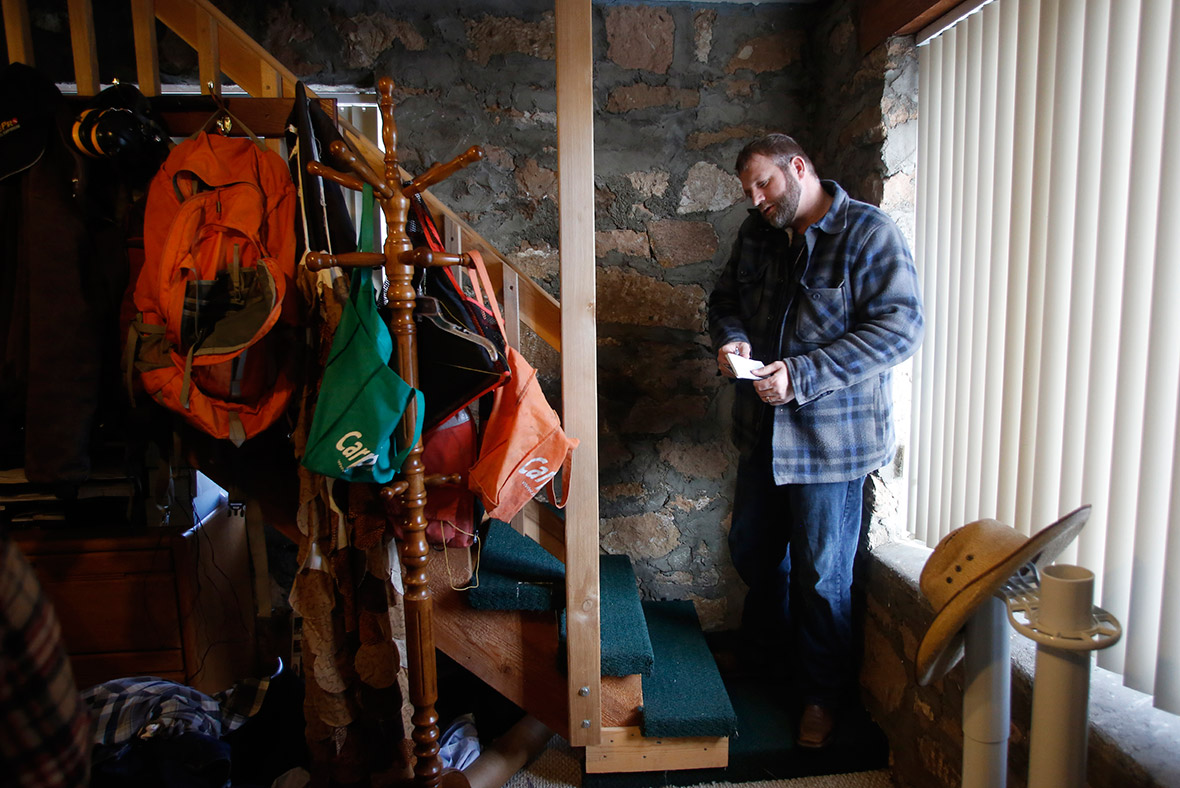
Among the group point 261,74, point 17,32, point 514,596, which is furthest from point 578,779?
point 17,32

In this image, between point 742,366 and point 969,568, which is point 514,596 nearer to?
point 742,366

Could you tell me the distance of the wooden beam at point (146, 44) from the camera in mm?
1604

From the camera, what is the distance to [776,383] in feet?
5.59

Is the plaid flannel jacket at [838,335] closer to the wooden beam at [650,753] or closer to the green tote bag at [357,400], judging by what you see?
the wooden beam at [650,753]

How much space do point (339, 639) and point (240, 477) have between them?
469mm

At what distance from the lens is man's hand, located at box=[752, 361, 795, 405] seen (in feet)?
5.59

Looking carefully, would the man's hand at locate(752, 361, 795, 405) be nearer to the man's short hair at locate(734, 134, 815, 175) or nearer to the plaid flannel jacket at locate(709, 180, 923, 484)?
the plaid flannel jacket at locate(709, 180, 923, 484)

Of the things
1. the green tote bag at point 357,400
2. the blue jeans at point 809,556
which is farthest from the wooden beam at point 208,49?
the blue jeans at point 809,556

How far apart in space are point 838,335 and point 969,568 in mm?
958

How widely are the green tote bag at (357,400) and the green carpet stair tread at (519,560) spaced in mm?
672

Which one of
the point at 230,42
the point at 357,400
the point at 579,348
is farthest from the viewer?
the point at 230,42

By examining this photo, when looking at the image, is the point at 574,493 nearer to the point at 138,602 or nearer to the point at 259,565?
the point at 259,565

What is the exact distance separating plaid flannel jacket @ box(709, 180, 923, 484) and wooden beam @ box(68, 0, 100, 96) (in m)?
1.79

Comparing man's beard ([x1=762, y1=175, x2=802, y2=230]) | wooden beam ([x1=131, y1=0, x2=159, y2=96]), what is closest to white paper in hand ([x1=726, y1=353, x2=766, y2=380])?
man's beard ([x1=762, y1=175, x2=802, y2=230])
